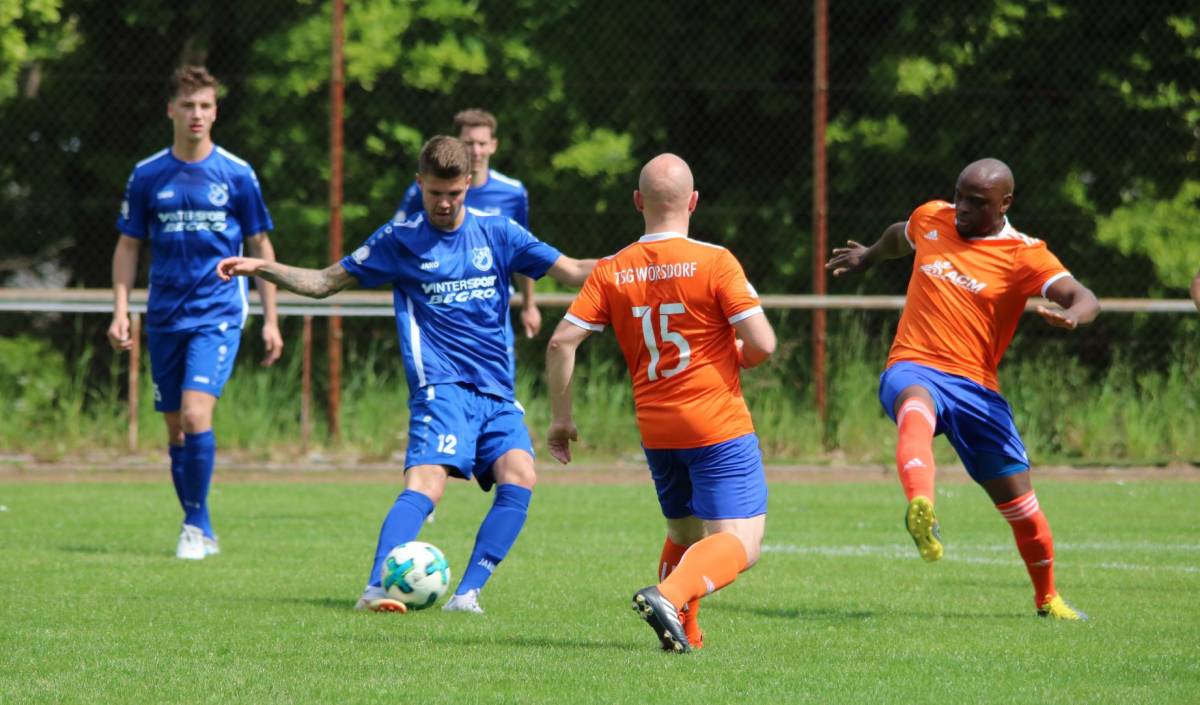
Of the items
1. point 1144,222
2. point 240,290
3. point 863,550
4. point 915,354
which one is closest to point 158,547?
point 240,290

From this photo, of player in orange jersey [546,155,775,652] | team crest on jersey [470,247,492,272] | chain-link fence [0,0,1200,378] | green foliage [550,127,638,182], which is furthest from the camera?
green foliage [550,127,638,182]

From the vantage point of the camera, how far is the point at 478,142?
10.7 meters

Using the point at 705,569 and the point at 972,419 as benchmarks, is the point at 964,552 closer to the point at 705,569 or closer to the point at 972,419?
the point at 972,419

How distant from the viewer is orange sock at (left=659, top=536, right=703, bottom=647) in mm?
5996

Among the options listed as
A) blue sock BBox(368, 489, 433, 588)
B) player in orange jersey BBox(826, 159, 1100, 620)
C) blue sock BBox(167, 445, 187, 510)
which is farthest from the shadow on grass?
blue sock BBox(167, 445, 187, 510)

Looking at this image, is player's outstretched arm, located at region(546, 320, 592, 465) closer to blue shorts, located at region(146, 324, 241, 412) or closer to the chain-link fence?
blue shorts, located at region(146, 324, 241, 412)

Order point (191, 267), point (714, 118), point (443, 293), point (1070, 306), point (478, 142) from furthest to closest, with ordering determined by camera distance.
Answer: point (714, 118)
point (478, 142)
point (191, 267)
point (443, 293)
point (1070, 306)

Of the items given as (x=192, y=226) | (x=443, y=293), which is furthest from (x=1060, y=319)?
(x=192, y=226)

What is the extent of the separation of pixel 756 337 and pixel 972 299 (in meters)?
1.75

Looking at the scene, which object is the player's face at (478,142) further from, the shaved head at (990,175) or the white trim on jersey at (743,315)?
the white trim on jersey at (743,315)

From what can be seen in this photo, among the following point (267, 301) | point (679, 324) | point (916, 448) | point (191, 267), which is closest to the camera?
point (679, 324)

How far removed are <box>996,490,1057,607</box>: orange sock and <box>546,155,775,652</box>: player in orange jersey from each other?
154 cm

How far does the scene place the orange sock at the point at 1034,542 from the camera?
7.00 m

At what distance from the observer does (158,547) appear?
30.7 ft
